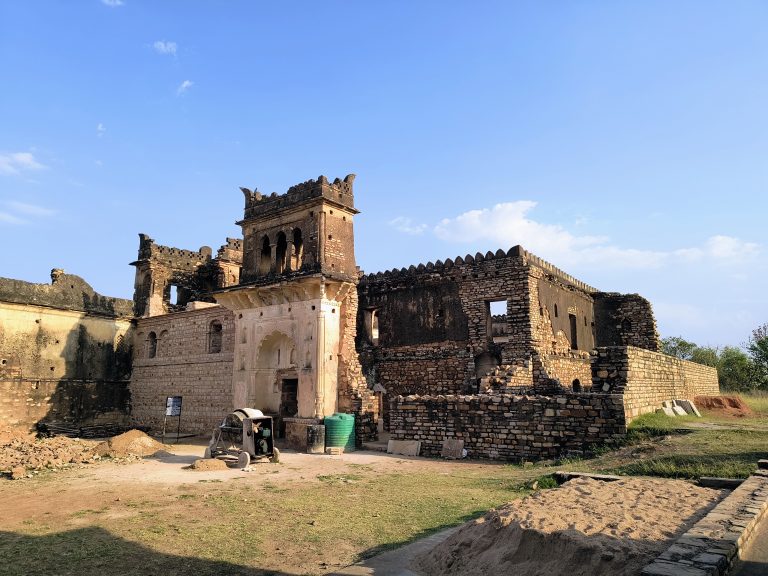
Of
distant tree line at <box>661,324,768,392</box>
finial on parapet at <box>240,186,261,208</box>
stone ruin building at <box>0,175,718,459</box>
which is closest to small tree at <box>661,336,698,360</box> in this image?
distant tree line at <box>661,324,768,392</box>

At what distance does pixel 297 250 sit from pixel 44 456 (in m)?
9.97

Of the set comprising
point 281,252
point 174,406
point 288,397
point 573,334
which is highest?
point 281,252

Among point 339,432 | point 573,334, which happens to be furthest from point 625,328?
point 339,432

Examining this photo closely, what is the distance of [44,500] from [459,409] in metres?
9.36

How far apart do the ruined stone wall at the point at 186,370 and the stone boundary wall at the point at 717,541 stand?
1790cm

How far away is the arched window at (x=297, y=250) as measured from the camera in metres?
18.8

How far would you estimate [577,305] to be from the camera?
21.4m

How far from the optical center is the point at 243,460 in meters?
12.7

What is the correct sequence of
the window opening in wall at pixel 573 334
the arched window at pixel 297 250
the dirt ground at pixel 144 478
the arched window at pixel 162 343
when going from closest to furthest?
1. the dirt ground at pixel 144 478
2. the arched window at pixel 297 250
3. the window opening in wall at pixel 573 334
4. the arched window at pixel 162 343

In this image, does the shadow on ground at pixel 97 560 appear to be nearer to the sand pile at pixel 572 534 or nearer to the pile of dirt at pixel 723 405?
the sand pile at pixel 572 534

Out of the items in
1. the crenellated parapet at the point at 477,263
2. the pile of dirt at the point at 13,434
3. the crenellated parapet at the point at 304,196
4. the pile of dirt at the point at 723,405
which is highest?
the crenellated parapet at the point at 304,196

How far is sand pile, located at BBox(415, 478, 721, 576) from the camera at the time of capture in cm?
433

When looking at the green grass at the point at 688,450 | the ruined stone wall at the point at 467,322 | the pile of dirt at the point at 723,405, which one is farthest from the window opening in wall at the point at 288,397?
the pile of dirt at the point at 723,405

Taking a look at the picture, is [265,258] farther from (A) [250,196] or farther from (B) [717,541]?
(B) [717,541]
